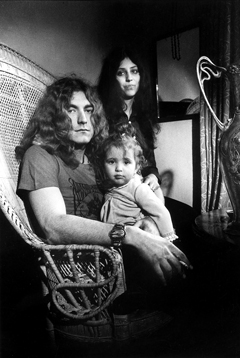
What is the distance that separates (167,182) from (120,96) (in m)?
0.34

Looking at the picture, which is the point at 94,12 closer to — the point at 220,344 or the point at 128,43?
the point at 128,43

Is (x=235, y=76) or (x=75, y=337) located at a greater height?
(x=235, y=76)

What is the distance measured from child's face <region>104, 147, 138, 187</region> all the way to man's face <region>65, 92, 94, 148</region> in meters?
0.09

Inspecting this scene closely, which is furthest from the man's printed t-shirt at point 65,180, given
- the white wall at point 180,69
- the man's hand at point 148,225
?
the white wall at point 180,69

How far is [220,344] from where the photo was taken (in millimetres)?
1109

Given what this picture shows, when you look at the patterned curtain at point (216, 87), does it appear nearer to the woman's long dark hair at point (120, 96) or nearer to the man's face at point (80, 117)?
the woman's long dark hair at point (120, 96)

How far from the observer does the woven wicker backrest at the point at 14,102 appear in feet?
3.18

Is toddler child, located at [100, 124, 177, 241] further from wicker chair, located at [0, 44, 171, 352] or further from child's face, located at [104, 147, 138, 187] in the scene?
wicker chair, located at [0, 44, 171, 352]

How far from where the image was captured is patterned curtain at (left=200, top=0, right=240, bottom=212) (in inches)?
47.2

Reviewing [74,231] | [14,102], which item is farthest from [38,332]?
[14,102]

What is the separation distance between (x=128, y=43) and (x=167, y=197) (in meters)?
0.52

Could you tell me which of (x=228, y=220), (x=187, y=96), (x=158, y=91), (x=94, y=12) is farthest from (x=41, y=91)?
(x=228, y=220)

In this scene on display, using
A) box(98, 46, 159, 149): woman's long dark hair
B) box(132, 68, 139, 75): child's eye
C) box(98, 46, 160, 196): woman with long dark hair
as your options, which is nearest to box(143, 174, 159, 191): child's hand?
box(98, 46, 160, 196): woman with long dark hair

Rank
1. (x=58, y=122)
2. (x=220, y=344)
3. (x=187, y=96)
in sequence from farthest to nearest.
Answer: (x=187, y=96), (x=220, y=344), (x=58, y=122)
